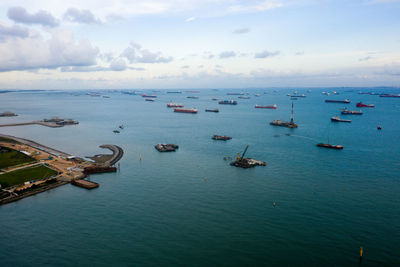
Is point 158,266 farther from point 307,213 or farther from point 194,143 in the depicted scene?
A: point 194,143

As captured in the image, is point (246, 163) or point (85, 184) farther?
point (246, 163)

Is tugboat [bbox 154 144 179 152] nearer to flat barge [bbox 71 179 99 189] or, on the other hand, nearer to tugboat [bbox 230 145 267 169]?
tugboat [bbox 230 145 267 169]

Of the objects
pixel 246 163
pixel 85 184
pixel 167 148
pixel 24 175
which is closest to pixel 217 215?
pixel 246 163

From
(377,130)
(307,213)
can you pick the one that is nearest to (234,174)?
(307,213)

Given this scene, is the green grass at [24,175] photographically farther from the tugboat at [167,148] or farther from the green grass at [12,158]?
the tugboat at [167,148]

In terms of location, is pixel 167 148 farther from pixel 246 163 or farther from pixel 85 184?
pixel 85 184

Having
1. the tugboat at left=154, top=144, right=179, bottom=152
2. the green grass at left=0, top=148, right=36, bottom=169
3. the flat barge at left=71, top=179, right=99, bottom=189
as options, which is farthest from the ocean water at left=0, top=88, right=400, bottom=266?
the green grass at left=0, top=148, right=36, bottom=169

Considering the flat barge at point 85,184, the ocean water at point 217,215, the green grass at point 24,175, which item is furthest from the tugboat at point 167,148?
the green grass at point 24,175
